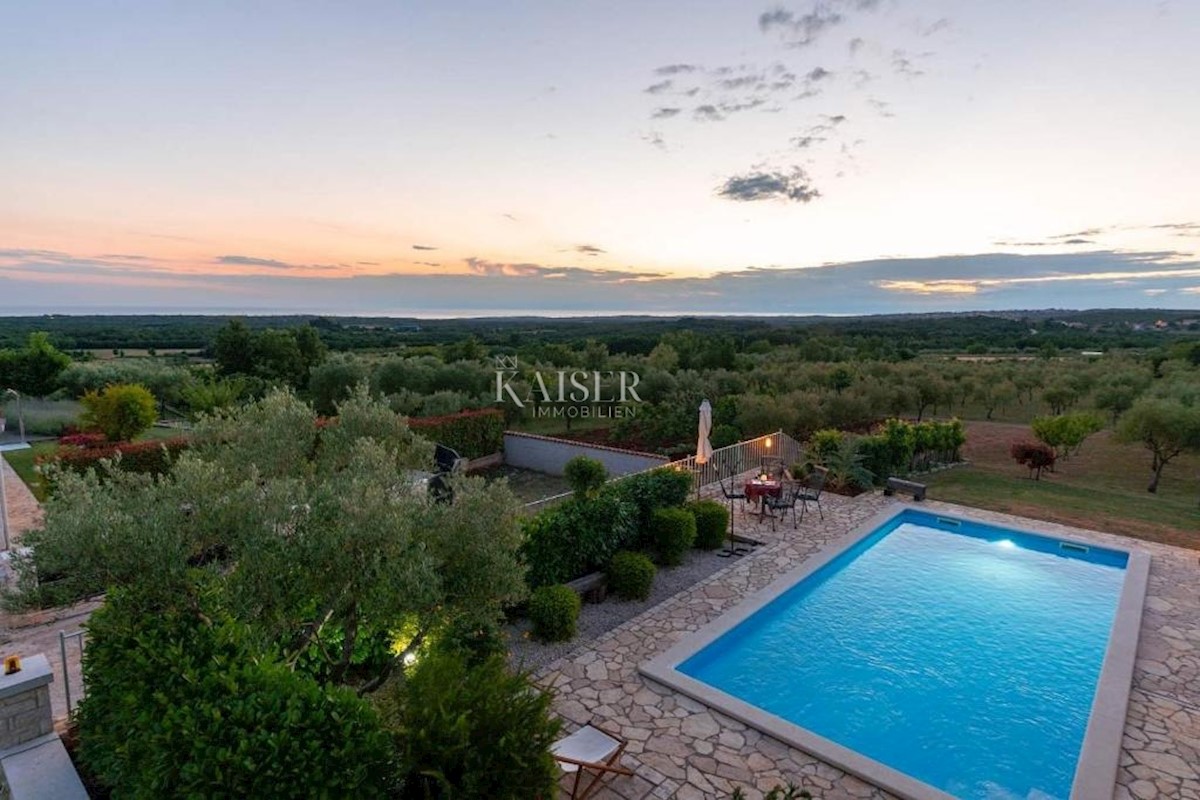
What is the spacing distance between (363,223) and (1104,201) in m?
22.3

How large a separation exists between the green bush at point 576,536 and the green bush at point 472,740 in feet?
12.3

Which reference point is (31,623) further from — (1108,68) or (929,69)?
(1108,68)

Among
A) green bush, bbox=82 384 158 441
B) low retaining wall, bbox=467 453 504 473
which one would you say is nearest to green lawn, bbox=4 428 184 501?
green bush, bbox=82 384 158 441

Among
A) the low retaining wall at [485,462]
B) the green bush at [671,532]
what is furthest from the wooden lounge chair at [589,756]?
the low retaining wall at [485,462]

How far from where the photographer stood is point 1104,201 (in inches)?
643

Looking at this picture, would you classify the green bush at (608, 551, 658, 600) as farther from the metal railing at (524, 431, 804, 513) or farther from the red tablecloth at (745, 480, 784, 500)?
the metal railing at (524, 431, 804, 513)

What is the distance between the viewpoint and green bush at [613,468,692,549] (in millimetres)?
9898

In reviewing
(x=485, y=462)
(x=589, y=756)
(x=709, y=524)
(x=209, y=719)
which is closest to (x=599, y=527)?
(x=709, y=524)

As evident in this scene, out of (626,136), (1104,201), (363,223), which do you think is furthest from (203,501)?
(1104,201)

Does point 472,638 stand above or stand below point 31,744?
above

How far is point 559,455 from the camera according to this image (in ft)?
63.9

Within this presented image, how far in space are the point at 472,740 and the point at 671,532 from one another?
6.42m

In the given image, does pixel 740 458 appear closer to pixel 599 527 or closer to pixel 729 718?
A: pixel 599 527

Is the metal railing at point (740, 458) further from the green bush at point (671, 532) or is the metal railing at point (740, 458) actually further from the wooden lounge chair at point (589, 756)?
the wooden lounge chair at point (589, 756)
